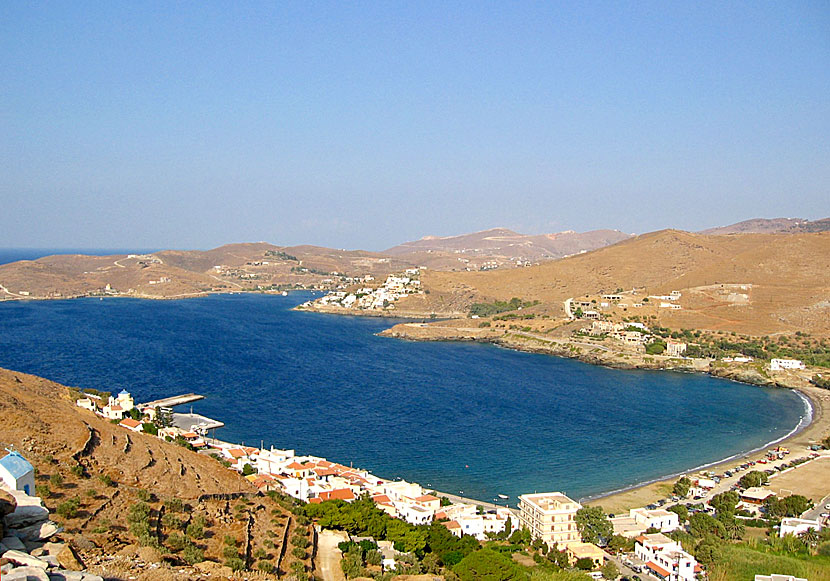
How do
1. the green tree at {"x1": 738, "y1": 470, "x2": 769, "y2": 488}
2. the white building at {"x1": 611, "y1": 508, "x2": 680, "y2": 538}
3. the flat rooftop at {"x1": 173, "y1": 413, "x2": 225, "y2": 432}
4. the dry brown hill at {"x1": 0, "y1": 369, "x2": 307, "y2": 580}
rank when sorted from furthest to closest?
the flat rooftop at {"x1": 173, "y1": 413, "x2": 225, "y2": 432} < the green tree at {"x1": 738, "y1": 470, "x2": 769, "y2": 488} < the white building at {"x1": 611, "y1": 508, "x2": 680, "y2": 538} < the dry brown hill at {"x1": 0, "y1": 369, "x2": 307, "y2": 580}

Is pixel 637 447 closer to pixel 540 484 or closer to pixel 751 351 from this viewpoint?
pixel 540 484

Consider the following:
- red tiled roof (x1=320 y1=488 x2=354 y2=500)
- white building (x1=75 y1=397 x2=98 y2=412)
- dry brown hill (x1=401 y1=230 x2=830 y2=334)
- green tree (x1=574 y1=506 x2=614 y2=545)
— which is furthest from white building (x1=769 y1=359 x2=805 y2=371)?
white building (x1=75 y1=397 x2=98 y2=412)

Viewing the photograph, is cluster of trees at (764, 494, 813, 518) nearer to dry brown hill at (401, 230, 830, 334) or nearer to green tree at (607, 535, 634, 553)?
green tree at (607, 535, 634, 553)

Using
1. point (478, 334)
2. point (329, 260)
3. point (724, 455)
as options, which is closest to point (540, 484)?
point (724, 455)

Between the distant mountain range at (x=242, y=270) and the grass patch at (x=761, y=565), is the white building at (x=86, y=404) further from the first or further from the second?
the distant mountain range at (x=242, y=270)

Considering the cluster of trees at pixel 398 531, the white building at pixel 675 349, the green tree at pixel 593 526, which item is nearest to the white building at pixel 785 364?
the white building at pixel 675 349

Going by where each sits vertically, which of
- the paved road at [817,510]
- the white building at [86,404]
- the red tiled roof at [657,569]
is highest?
the white building at [86,404]
